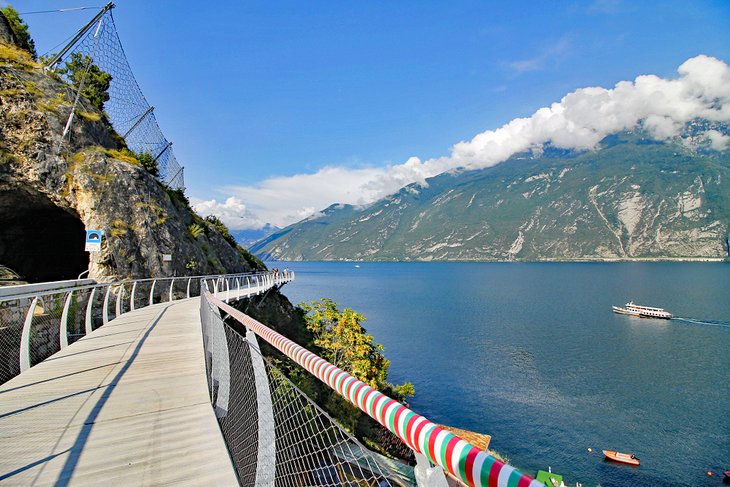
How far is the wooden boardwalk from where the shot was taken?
3221mm

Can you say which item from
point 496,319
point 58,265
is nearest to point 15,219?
point 58,265

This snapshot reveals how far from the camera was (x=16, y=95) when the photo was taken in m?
16.5

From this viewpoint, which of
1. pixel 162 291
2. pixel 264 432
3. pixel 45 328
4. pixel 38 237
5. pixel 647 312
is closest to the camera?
pixel 264 432

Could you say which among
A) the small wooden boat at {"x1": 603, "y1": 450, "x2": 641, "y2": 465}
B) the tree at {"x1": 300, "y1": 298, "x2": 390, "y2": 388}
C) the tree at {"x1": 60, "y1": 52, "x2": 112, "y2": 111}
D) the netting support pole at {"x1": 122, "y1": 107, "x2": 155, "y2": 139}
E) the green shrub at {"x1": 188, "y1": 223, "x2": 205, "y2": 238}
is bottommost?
the small wooden boat at {"x1": 603, "y1": 450, "x2": 641, "y2": 465}

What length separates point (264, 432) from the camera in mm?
3062

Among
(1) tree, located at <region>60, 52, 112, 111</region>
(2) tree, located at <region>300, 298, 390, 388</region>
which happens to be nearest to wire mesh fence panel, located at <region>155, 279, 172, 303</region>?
(2) tree, located at <region>300, 298, 390, 388</region>

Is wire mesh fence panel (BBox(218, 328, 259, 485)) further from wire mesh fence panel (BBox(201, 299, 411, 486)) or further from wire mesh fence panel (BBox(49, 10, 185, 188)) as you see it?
wire mesh fence panel (BBox(49, 10, 185, 188))

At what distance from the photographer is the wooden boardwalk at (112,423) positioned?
127 inches

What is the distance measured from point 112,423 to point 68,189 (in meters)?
16.9

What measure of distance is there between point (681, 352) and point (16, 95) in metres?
59.8

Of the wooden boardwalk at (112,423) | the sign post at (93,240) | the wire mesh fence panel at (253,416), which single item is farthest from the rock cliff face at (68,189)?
the wire mesh fence panel at (253,416)

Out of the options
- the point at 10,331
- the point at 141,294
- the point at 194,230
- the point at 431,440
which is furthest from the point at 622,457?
the point at 194,230

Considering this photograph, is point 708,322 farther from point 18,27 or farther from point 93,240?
point 18,27

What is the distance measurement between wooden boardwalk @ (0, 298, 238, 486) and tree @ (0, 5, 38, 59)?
2586cm
